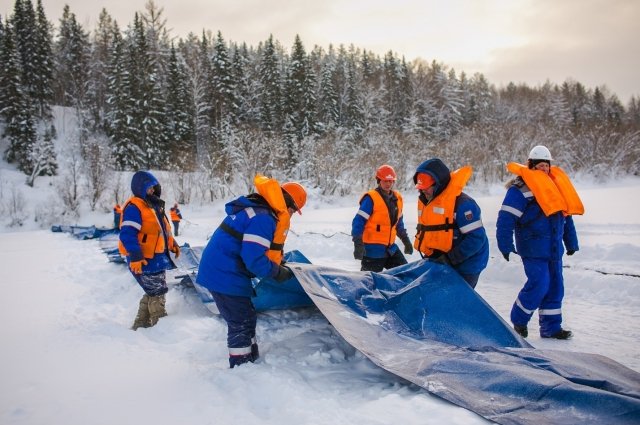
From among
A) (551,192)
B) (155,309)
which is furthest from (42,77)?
(551,192)

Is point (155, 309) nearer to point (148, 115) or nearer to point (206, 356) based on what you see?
point (206, 356)

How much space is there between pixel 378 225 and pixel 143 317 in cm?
Result: 292

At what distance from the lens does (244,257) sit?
3170mm

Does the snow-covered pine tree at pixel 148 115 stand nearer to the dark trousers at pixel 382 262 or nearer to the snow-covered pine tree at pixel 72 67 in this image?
the snow-covered pine tree at pixel 72 67

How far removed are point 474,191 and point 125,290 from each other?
24.6 meters

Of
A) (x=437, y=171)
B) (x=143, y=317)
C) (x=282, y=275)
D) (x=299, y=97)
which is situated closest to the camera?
(x=282, y=275)

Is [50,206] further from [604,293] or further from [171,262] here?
[604,293]

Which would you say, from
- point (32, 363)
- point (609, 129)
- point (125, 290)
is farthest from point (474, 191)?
point (32, 363)

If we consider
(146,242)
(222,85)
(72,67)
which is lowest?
(146,242)

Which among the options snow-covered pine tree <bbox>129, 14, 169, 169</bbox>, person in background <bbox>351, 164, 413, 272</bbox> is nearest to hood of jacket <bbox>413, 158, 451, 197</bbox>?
person in background <bbox>351, 164, 413, 272</bbox>

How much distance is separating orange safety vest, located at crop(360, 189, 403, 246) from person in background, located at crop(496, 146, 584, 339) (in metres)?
1.35

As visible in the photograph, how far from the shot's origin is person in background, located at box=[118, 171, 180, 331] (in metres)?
4.39

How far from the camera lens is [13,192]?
2308 cm

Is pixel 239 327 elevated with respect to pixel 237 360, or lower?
elevated
